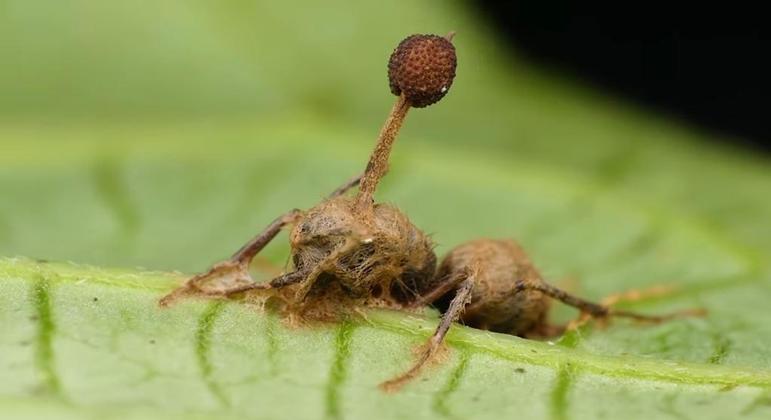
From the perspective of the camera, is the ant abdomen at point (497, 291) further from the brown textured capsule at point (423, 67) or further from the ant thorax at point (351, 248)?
the brown textured capsule at point (423, 67)

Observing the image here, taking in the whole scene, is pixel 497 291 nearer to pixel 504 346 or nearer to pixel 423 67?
pixel 504 346

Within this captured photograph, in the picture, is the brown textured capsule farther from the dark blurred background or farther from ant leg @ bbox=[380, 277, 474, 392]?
the dark blurred background

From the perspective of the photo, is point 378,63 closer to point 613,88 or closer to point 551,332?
point 613,88

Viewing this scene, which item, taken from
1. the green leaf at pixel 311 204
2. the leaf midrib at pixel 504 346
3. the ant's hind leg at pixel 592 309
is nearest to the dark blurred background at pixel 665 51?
the green leaf at pixel 311 204

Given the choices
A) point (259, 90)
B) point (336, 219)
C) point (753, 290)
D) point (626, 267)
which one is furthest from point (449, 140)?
point (336, 219)

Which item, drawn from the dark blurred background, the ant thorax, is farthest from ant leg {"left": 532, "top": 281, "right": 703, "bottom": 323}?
the dark blurred background
